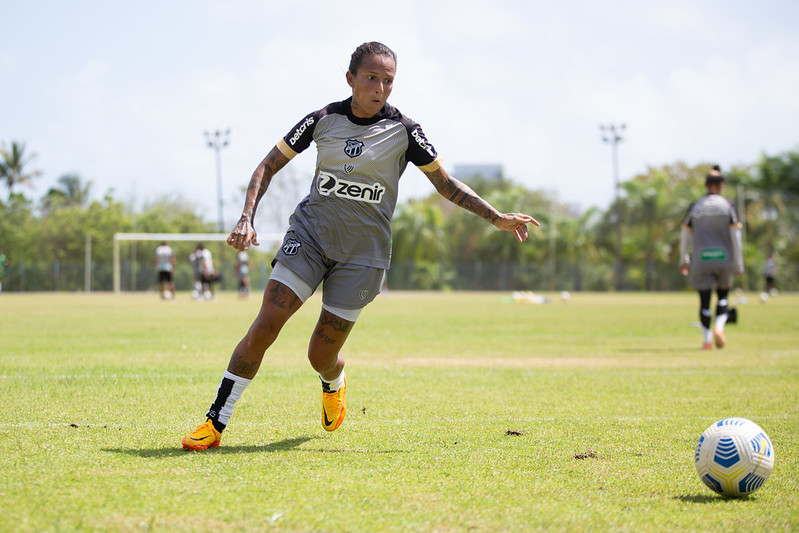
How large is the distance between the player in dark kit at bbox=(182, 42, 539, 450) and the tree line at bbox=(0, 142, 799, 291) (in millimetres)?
51582

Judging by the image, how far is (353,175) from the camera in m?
5.07

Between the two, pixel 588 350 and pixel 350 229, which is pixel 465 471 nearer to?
pixel 350 229

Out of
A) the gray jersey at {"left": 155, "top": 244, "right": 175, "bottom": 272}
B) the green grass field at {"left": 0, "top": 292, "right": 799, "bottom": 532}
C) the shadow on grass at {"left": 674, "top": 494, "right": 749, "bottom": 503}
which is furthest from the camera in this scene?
the gray jersey at {"left": 155, "top": 244, "right": 175, "bottom": 272}

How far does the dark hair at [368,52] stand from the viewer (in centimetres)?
503

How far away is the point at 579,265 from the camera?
61656mm

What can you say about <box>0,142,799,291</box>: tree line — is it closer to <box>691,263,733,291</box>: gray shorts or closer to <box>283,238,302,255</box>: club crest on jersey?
<box>691,263,733,291</box>: gray shorts

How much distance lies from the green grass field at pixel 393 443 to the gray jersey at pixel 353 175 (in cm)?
125

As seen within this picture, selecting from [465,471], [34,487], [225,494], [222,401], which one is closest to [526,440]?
[465,471]

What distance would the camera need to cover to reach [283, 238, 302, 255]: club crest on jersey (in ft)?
16.4

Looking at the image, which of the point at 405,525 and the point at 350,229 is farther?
the point at 350,229

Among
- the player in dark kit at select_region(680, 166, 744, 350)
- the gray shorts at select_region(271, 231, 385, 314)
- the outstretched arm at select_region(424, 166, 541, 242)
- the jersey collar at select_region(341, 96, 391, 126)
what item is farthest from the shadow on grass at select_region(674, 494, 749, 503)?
the player in dark kit at select_region(680, 166, 744, 350)

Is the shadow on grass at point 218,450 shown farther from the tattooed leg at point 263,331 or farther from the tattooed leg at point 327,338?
the tattooed leg at point 327,338

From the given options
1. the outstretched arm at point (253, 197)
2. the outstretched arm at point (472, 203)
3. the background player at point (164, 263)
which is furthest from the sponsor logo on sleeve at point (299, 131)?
the background player at point (164, 263)

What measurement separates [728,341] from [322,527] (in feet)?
40.5
